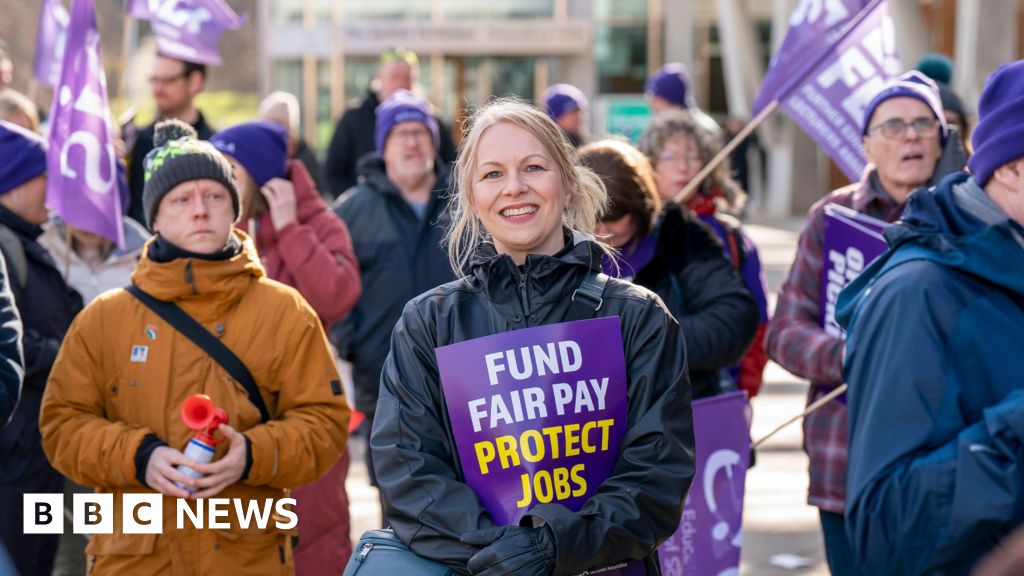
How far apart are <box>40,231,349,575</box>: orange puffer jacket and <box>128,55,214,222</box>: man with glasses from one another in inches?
115

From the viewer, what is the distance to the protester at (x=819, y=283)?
188 inches

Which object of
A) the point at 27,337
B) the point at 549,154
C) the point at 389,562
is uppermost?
the point at 549,154

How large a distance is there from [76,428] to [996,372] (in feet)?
8.30

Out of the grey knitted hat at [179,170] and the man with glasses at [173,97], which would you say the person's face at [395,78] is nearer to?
the man with glasses at [173,97]

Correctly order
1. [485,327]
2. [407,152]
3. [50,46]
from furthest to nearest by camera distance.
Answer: [50,46] → [407,152] → [485,327]

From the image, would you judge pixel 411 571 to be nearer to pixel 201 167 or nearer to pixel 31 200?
pixel 201 167

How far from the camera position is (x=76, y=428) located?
410cm

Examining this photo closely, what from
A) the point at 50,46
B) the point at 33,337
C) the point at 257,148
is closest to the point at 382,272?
the point at 257,148

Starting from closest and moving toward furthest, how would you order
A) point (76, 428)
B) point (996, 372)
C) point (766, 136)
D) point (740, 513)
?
point (996, 372), point (76, 428), point (740, 513), point (766, 136)

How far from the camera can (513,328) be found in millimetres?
3262

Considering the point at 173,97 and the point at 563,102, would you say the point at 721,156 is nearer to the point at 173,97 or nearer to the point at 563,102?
the point at 173,97

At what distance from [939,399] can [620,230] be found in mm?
2171

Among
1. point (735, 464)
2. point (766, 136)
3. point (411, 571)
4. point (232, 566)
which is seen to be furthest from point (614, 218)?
point (766, 136)

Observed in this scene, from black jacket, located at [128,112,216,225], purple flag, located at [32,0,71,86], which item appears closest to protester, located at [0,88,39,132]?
black jacket, located at [128,112,216,225]
